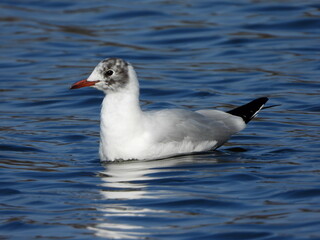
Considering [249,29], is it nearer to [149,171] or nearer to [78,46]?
[78,46]

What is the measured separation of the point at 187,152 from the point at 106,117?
36.6 inches

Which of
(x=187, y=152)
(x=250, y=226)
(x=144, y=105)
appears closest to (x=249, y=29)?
(x=144, y=105)

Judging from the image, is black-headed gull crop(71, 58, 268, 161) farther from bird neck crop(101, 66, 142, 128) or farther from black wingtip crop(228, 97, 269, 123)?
black wingtip crop(228, 97, 269, 123)

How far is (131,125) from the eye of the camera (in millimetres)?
8766

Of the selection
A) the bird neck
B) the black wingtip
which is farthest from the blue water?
the bird neck

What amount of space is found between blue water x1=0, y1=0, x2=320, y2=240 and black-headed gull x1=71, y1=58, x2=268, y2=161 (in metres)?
0.15

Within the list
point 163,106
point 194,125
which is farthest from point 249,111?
point 163,106

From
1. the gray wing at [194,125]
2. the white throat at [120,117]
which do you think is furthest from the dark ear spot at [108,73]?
the gray wing at [194,125]

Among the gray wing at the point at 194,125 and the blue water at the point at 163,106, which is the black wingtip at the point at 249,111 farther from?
the blue water at the point at 163,106

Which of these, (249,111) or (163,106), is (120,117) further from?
(163,106)

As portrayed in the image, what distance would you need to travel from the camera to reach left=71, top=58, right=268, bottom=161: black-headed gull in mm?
8750

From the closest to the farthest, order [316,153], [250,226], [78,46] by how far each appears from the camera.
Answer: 1. [250,226]
2. [316,153]
3. [78,46]

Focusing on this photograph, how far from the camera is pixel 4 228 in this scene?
22.4 feet

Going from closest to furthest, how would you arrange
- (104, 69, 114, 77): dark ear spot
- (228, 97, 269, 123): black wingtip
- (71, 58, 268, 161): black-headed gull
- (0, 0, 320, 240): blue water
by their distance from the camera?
(0, 0, 320, 240): blue water < (71, 58, 268, 161): black-headed gull < (104, 69, 114, 77): dark ear spot < (228, 97, 269, 123): black wingtip
